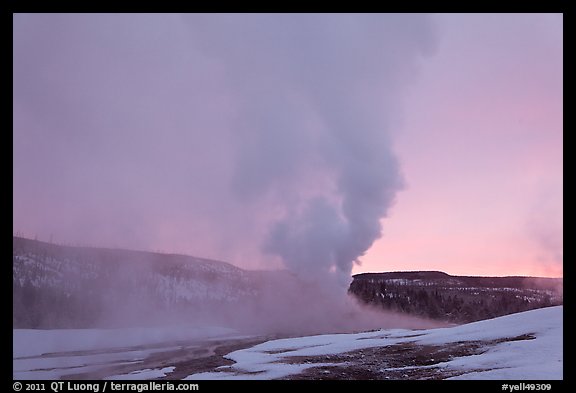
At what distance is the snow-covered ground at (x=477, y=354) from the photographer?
1812 cm

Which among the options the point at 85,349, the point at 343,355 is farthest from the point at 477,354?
the point at 85,349

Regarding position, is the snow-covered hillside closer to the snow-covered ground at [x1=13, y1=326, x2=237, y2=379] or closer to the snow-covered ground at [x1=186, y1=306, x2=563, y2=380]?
the snow-covered ground at [x1=13, y1=326, x2=237, y2=379]

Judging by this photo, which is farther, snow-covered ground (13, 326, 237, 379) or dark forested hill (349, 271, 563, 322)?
dark forested hill (349, 271, 563, 322)

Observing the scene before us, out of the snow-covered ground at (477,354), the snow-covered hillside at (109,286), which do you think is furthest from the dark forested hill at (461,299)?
the snow-covered ground at (477,354)

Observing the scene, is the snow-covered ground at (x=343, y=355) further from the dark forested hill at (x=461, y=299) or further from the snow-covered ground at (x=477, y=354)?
the dark forested hill at (x=461, y=299)

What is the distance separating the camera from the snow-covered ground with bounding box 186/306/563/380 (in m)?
18.1

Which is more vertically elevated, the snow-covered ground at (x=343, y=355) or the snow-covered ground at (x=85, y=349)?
the snow-covered ground at (x=343, y=355)

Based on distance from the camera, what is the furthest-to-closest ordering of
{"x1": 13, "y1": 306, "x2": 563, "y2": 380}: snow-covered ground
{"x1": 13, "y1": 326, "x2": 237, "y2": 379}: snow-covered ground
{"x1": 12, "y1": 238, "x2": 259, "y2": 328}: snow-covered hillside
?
{"x1": 12, "y1": 238, "x2": 259, "y2": 328}: snow-covered hillside
{"x1": 13, "y1": 326, "x2": 237, "y2": 379}: snow-covered ground
{"x1": 13, "y1": 306, "x2": 563, "y2": 380}: snow-covered ground

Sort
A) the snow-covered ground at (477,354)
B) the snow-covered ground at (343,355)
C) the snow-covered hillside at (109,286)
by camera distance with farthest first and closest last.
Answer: the snow-covered hillside at (109,286) < the snow-covered ground at (343,355) < the snow-covered ground at (477,354)

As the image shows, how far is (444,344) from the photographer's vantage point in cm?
2681

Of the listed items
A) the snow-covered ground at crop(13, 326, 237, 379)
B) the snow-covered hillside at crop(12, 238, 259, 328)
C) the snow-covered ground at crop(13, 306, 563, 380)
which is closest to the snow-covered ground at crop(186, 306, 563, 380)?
the snow-covered ground at crop(13, 306, 563, 380)

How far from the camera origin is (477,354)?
893 inches
